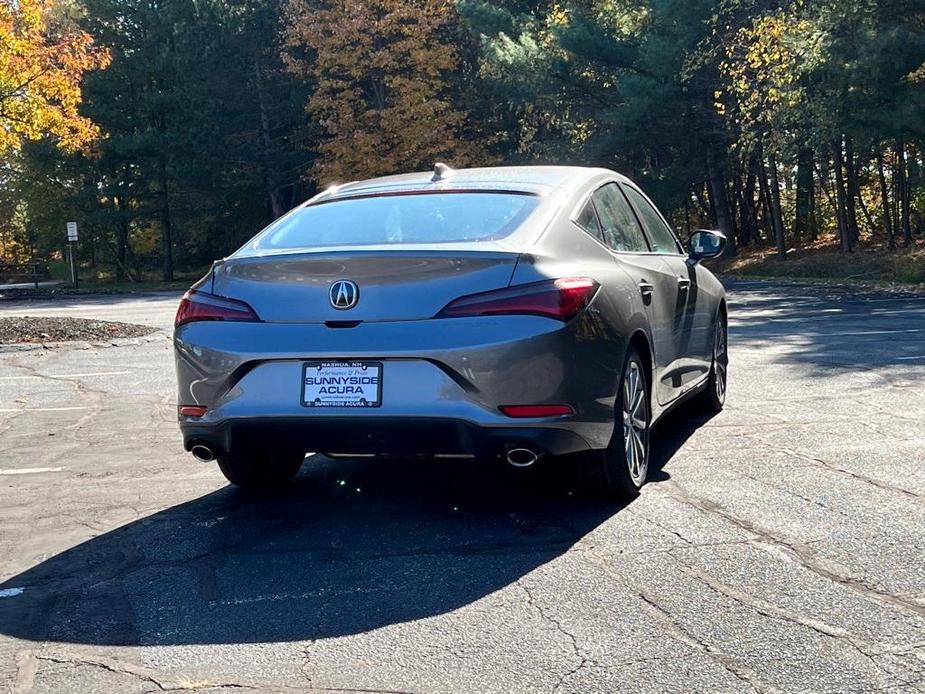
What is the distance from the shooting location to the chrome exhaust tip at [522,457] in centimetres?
502

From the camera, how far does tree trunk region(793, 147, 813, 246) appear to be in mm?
39812

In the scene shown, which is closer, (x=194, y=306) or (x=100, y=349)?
(x=194, y=306)

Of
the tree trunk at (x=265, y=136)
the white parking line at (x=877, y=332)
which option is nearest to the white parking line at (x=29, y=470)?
the white parking line at (x=877, y=332)

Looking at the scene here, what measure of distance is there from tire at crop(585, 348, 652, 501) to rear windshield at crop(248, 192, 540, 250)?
2.87ft

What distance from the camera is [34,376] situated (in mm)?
11820

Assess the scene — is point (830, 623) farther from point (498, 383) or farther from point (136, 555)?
point (136, 555)

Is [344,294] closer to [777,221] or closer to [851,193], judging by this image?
[777,221]

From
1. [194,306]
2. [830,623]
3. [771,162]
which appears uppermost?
[771,162]

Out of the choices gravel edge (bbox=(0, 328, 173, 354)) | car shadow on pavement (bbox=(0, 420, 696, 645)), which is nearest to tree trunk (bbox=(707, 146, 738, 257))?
gravel edge (bbox=(0, 328, 173, 354))

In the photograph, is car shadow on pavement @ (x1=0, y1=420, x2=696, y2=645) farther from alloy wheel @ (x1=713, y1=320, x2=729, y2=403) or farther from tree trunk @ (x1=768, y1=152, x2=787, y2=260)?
tree trunk @ (x1=768, y1=152, x2=787, y2=260)

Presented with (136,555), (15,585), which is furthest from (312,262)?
(15,585)

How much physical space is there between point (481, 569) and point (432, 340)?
0.96 metres

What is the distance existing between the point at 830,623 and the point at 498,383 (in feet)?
5.47

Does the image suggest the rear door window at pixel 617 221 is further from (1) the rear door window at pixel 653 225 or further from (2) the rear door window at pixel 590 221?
(1) the rear door window at pixel 653 225
